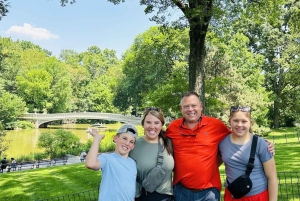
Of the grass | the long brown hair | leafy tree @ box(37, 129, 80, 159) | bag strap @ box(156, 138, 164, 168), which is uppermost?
the long brown hair

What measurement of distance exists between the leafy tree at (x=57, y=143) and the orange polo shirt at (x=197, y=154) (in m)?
23.4

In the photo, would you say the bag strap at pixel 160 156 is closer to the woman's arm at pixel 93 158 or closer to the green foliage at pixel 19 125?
A: the woman's arm at pixel 93 158

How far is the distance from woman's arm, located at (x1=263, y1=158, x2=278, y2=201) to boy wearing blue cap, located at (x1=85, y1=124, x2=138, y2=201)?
1.38 metres

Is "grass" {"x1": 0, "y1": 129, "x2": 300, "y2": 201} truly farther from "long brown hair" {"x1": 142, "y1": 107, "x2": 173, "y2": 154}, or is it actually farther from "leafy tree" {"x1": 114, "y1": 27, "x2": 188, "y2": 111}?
"leafy tree" {"x1": 114, "y1": 27, "x2": 188, "y2": 111}

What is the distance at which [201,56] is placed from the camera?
8.12 metres

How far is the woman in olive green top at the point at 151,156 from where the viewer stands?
10.3ft

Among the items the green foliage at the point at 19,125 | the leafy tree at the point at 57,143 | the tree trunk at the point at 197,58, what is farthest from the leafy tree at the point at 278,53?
the green foliage at the point at 19,125

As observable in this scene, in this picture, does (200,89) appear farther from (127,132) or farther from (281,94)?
(281,94)

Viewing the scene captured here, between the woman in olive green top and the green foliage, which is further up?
the woman in olive green top

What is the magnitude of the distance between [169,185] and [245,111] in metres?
1.17

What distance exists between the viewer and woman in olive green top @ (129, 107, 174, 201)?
3150 mm

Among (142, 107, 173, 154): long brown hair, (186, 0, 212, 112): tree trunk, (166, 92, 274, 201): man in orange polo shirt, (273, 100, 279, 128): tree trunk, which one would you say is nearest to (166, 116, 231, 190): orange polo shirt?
(166, 92, 274, 201): man in orange polo shirt

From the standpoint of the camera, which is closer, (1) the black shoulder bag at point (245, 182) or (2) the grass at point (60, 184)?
(1) the black shoulder bag at point (245, 182)

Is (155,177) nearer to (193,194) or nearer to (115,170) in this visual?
(115,170)
